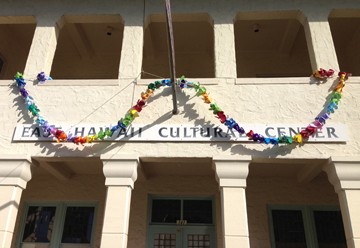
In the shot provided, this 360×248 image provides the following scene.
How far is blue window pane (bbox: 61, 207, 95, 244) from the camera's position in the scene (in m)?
7.34

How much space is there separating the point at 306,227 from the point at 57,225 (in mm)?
5424

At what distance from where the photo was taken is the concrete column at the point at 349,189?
17.0ft

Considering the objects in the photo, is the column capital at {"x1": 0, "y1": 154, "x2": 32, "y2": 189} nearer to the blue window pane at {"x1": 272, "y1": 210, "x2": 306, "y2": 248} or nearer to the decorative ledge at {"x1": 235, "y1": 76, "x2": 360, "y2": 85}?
the decorative ledge at {"x1": 235, "y1": 76, "x2": 360, "y2": 85}

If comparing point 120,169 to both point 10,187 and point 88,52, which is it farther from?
point 88,52

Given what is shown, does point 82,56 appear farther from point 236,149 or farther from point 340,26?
point 340,26

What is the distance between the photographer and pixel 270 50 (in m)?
9.31

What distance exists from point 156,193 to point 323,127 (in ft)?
12.4

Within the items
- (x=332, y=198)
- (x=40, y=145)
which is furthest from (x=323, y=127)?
(x=40, y=145)

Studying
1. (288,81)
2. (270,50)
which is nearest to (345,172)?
(288,81)

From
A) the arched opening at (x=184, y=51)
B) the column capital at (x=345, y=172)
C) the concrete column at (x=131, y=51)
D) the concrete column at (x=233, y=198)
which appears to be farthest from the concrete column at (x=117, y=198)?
the arched opening at (x=184, y=51)

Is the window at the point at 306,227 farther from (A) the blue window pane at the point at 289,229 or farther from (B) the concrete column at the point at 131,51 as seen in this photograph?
(B) the concrete column at the point at 131,51

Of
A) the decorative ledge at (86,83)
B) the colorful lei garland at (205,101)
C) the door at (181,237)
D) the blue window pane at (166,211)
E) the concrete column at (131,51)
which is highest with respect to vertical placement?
the concrete column at (131,51)

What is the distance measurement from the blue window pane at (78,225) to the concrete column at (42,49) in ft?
10.2

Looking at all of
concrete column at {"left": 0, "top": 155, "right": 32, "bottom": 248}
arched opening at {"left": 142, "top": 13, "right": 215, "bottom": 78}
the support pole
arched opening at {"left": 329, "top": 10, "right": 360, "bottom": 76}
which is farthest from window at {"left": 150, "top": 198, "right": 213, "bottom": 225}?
arched opening at {"left": 329, "top": 10, "right": 360, "bottom": 76}
